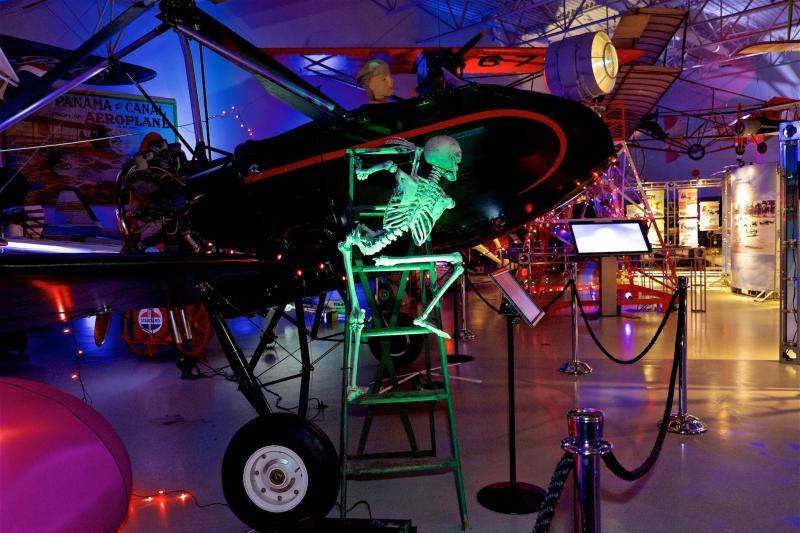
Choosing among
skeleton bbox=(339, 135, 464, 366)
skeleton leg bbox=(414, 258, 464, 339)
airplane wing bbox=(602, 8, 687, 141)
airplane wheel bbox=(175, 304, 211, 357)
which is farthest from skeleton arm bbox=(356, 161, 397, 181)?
airplane wing bbox=(602, 8, 687, 141)

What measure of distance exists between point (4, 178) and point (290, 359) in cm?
464

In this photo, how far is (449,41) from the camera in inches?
715

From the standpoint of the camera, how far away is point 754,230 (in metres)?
12.5

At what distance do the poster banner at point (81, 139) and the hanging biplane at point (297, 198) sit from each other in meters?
8.15

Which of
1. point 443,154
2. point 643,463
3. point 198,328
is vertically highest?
point 443,154

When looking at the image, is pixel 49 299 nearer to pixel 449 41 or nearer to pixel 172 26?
pixel 172 26

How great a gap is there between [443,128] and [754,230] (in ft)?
36.4

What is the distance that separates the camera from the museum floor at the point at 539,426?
3.23 metres

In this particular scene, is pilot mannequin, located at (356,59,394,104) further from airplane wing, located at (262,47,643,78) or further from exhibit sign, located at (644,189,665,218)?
exhibit sign, located at (644,189,665,218)

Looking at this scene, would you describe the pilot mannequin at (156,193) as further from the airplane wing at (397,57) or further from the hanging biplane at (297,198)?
the airplane wing at (397,57)

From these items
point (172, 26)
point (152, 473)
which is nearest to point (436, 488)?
point (152, 473)

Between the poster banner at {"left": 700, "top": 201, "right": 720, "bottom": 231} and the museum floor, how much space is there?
13.1m

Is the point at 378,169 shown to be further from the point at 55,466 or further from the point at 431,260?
the point at 55,466

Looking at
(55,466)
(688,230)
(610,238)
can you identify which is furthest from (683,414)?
(688,230)
